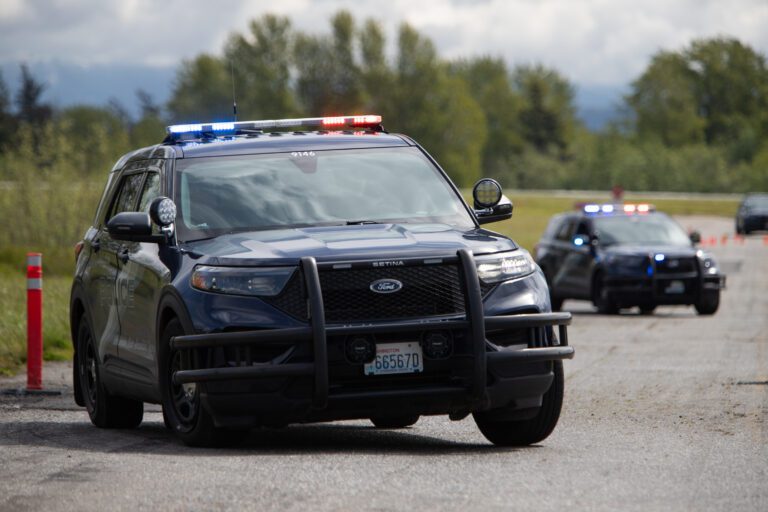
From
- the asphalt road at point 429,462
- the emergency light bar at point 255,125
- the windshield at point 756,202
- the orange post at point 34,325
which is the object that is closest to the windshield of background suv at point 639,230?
the asphalt road at point 429,462

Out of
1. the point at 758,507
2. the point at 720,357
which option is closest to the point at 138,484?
the point at 758,507

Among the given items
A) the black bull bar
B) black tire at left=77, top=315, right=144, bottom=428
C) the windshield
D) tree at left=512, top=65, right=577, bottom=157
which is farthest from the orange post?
tree at left=512, top=65, right=577, bottom=157

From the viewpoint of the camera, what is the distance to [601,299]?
81.6ft

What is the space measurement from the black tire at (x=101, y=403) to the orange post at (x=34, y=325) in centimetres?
241

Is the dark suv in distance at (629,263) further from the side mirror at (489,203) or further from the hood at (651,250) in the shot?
the side mirror at (489,203)

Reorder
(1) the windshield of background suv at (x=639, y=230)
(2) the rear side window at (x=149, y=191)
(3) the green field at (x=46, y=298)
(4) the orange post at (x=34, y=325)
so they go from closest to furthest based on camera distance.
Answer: (2) the rear side window at (x=149, y=191)
(4) the orange post at (x=34, y=325)
(3) the green field at (x=46, y=298)
(1) the windshield of background suv at (x=639, y=230)

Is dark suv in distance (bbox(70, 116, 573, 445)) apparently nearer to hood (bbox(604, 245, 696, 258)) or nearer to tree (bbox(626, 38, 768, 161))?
hood (bbox(604, 245, 696, 258))

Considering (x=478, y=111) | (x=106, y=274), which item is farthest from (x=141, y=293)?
→ (x=478, y=111)

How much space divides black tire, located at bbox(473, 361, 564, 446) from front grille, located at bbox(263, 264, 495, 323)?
0.90m

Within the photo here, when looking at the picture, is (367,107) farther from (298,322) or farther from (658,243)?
(298,322)

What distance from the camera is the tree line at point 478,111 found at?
12356 centimetres

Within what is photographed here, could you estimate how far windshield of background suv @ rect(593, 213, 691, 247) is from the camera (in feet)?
83.5

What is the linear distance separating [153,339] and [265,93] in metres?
120

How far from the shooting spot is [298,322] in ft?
27.4
